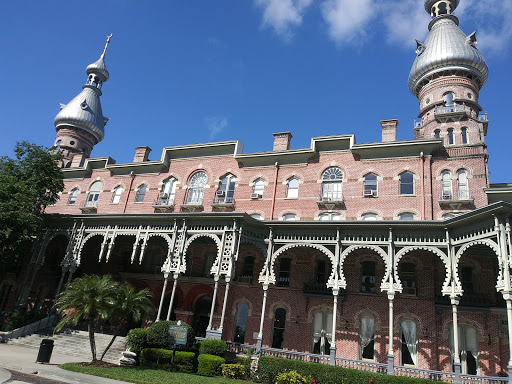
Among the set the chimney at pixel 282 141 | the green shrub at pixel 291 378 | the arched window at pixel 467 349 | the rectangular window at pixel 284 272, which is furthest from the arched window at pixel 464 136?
the green shrub at pixel 291 378

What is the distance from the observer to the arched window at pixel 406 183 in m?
22.4

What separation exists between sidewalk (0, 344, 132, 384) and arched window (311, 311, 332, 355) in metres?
11.6

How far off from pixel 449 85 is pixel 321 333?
19.8 meters

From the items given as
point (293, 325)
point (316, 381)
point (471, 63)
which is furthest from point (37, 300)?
point (471, 63)

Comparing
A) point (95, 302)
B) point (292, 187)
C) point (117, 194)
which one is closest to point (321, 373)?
point (95, 302)

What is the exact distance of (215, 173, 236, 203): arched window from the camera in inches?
1042

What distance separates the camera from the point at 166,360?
664 inches

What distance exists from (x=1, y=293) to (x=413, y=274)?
31486mm

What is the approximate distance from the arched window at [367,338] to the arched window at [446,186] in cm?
792

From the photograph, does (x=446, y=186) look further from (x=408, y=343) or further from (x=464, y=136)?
(x=408, y=343)

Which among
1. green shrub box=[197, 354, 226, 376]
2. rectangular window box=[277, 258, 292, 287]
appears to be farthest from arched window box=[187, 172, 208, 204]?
green shrub box=[197, 354, 226, 376]

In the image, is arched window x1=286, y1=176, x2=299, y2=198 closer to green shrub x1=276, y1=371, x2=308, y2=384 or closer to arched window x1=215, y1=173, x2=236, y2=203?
arched window x1=215, y1=173, x2=236, y2=203

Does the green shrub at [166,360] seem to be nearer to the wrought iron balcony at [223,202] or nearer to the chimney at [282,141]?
the wrought iron balcony at [223,202]

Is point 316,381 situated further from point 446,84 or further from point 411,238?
point 446,84
